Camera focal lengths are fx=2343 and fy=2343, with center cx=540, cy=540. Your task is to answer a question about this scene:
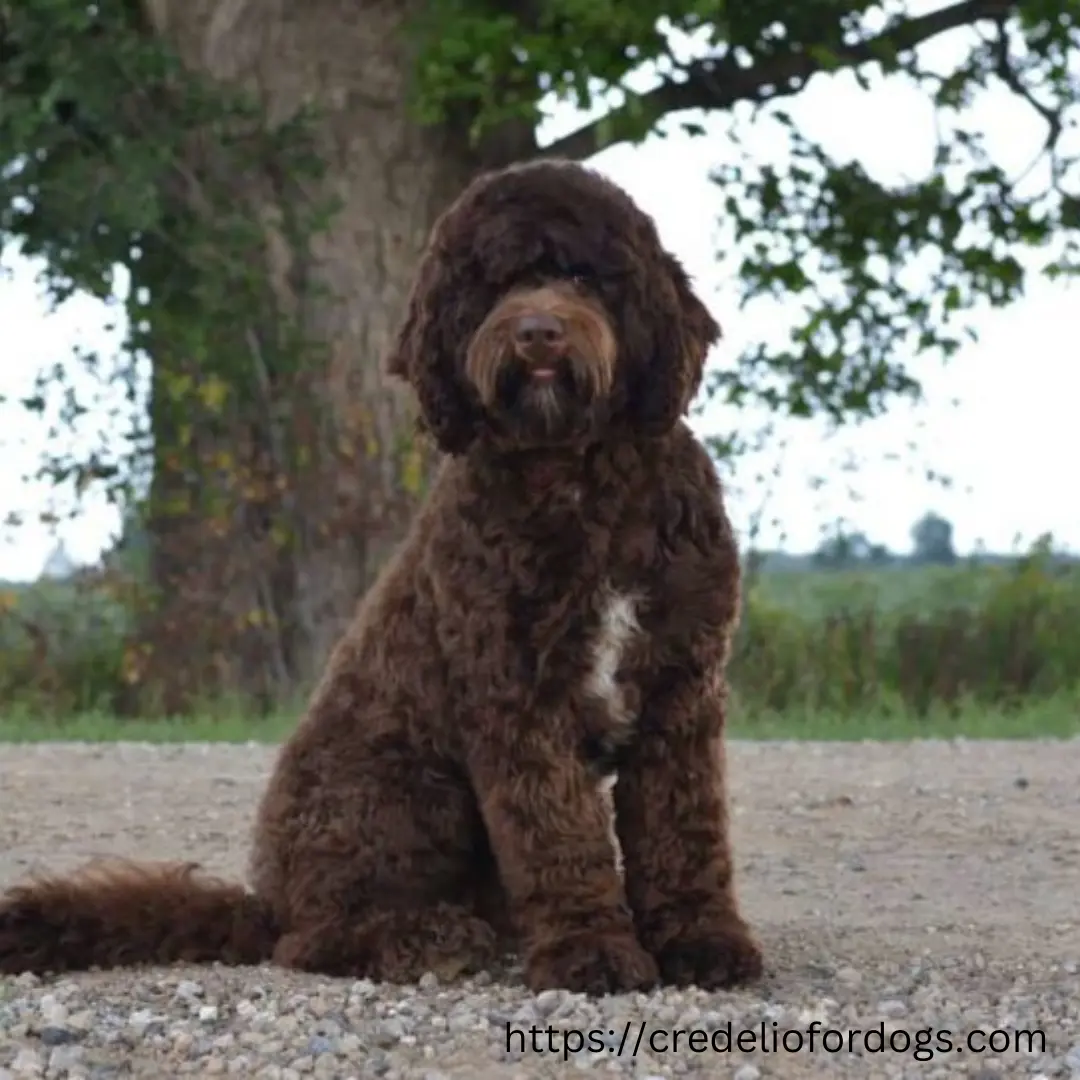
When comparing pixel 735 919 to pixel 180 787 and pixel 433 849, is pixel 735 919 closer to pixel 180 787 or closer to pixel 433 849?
pixel 433 849

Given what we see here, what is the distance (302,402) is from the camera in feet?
47.6

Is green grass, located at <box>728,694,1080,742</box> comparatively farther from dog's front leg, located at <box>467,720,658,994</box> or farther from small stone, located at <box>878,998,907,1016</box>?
dog's front leg, located at <box>467,720,658,994</box>

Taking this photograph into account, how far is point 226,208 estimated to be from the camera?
47.1 ft

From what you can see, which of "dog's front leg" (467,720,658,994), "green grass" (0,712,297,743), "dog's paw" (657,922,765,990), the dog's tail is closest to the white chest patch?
"dog's front leg" (467,720,658,994)

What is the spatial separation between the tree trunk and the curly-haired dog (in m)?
8.77

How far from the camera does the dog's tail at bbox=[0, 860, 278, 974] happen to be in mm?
5672

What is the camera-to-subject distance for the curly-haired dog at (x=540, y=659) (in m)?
5.18

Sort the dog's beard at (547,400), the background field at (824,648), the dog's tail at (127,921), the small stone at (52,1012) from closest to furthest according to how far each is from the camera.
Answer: the small stone at (52,1012) → the dog's beard at (547,400) → the dog's tail at (127,921) → the background field at (824,648)

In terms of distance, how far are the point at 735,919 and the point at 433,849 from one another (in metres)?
0.73

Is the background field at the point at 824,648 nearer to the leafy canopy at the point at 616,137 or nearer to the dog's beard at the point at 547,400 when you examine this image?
the leafy canopy at the point at 616,137

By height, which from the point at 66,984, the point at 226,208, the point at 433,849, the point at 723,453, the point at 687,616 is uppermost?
the point at 226,208

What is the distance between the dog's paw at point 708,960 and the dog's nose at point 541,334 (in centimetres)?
143

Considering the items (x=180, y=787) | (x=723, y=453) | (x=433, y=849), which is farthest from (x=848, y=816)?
(x=723, y=453)

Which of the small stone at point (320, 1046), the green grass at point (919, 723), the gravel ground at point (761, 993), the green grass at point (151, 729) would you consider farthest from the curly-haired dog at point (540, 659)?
the green grass at point (919, 723)
